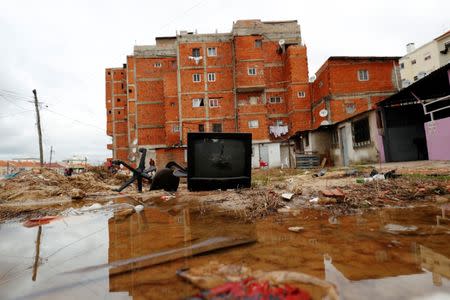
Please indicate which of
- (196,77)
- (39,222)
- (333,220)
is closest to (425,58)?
(196,77)

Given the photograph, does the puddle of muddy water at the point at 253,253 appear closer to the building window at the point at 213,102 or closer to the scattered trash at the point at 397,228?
the scattered trash at the point at 397,228

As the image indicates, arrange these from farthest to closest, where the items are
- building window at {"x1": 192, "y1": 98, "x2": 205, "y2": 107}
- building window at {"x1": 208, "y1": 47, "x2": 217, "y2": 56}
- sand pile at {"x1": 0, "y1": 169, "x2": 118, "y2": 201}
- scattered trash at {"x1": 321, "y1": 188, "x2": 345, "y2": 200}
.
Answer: building window at {"x1": 208, "y1": 47, "x2": 217, "y2": 56} < building window at {"x1": 192, "y1": 98, "x2": 205, "y2": 107} < sand pile at {"x1": 0, "y1": 169, "x2": 118, "y2": 201} < scattered trash at {"x1": 321, "y1": 188, "x2": 345, "y2": 200}

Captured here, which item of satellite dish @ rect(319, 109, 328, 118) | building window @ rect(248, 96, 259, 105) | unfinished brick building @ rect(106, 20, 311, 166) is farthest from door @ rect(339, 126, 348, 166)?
building window @ rect(248, 96, 259, 105)

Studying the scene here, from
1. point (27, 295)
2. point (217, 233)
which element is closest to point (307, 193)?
point (217, 233)

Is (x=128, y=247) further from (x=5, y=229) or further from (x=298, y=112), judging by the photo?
(x=298, y=112)

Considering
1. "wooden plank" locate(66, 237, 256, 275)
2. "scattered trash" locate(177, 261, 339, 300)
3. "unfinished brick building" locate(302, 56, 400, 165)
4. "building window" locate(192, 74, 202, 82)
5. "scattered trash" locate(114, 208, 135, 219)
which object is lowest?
"scattered trash" locate(114, 208, 135, 219)

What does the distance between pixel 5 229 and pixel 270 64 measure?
32808 mm

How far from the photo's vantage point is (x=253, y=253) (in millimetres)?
1541

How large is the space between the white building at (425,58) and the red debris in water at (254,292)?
31501 millimetres

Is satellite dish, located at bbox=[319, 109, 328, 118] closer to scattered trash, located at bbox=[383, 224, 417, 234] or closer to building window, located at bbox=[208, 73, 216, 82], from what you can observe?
building window, located at bbox=[208, 73, 216, 82]

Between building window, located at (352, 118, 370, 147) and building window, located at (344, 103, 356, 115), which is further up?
building window, located at (344, 103, 356, 115)

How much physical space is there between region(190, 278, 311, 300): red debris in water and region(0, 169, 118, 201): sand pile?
6.50m

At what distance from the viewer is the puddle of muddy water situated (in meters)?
1.15

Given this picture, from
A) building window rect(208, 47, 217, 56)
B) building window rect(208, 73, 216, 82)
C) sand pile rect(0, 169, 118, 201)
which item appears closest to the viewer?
sand pile rect(0, 169, 118, 201)
